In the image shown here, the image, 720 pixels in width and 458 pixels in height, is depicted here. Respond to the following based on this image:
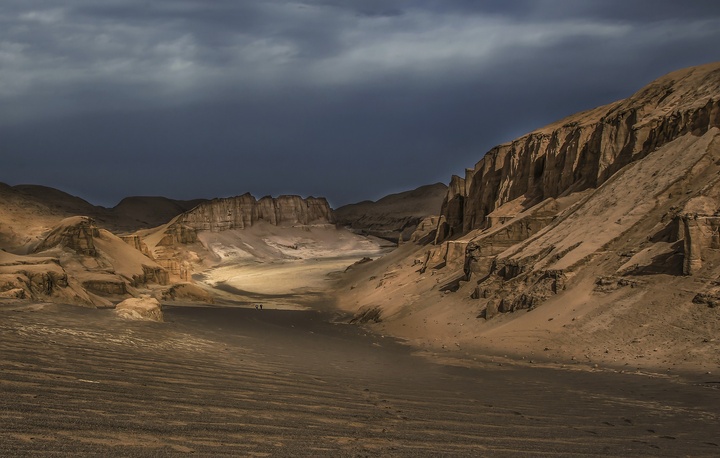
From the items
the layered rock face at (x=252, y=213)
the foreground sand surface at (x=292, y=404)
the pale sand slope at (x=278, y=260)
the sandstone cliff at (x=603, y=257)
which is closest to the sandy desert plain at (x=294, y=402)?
the foreground sand surface at (x=292, y=404)

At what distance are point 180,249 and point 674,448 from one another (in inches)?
3578

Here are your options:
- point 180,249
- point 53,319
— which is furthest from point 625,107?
point 180,249

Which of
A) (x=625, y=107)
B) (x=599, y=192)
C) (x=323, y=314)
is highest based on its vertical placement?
(x=625, y=107)

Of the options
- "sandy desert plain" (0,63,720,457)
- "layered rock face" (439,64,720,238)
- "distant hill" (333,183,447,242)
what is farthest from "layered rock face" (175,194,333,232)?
"layered rock face" (439,64,720,238)

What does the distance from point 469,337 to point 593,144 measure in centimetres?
1705

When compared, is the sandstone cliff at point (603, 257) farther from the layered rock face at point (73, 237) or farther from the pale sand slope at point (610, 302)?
the layered rock face at point (73, 237)

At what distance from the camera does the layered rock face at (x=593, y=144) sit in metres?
29.8

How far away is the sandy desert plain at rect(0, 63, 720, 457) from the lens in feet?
23.4

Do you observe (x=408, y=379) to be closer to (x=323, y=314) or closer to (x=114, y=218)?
(x=323, y=314)

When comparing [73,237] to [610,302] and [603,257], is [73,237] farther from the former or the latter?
[610,302]

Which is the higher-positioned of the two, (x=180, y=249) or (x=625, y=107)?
(x=625, y=107)

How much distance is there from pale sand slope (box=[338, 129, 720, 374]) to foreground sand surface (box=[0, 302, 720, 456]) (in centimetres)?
252

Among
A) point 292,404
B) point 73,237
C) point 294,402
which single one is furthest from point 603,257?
point 73,237

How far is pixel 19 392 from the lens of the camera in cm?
707
